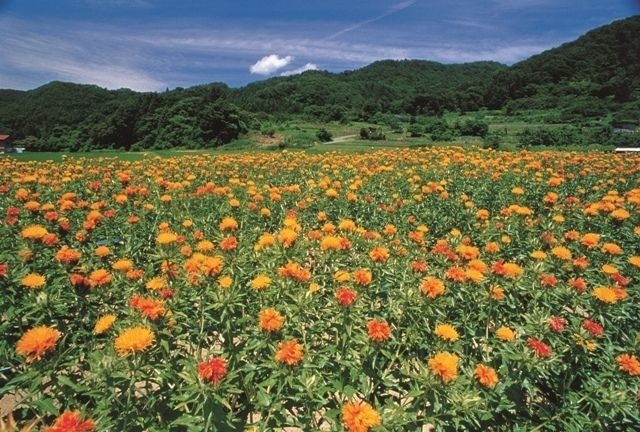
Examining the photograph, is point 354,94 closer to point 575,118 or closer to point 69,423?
point 575,118

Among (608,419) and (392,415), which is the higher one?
(392,415)

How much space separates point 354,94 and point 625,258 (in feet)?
351

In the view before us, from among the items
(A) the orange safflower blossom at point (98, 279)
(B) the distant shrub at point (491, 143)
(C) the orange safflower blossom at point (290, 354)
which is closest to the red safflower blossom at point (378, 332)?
(C) the orange safflower blossom at point (290, 354)

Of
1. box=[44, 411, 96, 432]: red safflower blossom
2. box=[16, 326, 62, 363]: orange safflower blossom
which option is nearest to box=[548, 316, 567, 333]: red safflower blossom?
box=[44, 411, 96, 432]: red safflower blossom

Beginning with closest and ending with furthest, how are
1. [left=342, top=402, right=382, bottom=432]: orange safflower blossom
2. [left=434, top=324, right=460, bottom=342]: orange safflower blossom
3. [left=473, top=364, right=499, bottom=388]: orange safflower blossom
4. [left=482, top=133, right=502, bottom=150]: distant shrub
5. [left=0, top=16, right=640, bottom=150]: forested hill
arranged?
1. [left=342, top=402, right=382, bottom=432]: orange safflower blossom
2. [left=473, top=364, right=499, bottom=388]: orange safflower blossom
3. [left=434, top=324, right=460, bottom=342]: orange safflower blossom
4. [left=482, top=133, right=502, bottom=150]: distant shrub
5. [left=0, top=16, right=640, bottom=150]: forested hill

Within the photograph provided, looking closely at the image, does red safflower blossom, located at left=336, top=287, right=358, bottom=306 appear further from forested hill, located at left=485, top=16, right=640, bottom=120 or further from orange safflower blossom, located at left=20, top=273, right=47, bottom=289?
forested hill, located at left=485, top=16, right=640, bottom=120

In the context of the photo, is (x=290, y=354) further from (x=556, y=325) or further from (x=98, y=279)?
(x=556, y=325)

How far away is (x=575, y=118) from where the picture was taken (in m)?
56.9

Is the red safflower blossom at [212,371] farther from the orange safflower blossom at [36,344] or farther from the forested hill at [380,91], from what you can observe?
the forested hill at [380,91]

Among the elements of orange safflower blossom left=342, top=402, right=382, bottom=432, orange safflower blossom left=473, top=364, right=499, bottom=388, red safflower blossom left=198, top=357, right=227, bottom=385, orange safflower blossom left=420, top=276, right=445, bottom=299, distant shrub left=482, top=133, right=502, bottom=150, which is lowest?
distant shrub left=482, top=133, right=502, bottom=150

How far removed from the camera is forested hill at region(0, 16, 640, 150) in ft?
180

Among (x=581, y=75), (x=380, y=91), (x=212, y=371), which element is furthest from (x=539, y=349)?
(x=380, y=91)

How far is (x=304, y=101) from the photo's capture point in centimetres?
10119

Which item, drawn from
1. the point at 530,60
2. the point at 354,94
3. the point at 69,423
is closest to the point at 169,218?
the point at 69,423
